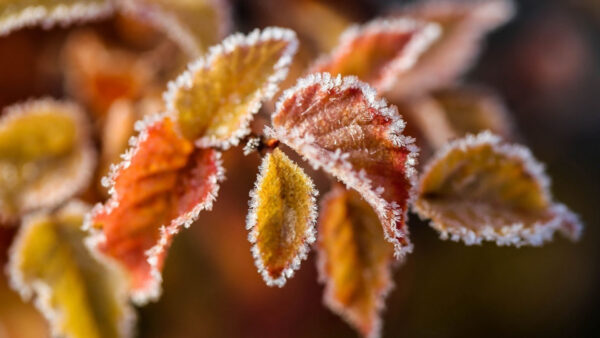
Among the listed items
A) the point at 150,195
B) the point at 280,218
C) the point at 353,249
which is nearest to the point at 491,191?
the point at 353,249

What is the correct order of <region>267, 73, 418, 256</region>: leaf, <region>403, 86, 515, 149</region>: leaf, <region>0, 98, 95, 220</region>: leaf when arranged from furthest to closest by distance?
1. <region>403, 86, 515, 149</region>: leaf
2. <region>0, 98, 95, 220</region>: leaf
3. <region>267, 73, 418, 256</region>: leaf

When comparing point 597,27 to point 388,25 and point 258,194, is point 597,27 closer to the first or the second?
point 388,25

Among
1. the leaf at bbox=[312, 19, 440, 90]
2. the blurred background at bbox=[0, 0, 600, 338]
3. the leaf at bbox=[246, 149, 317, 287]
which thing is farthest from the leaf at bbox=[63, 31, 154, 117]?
the leaf at bbox=[246, 149, 317, 287]

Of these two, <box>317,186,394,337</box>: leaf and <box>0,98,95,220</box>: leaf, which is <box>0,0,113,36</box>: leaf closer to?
<box>0,98,95,220</box>: leaf

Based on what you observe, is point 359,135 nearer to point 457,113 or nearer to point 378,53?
point 378,53

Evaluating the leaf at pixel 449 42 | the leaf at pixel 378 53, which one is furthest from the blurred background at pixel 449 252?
the leaf at pixel 378 53

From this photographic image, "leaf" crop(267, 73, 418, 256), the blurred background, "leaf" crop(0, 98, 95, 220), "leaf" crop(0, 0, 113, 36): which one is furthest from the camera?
the blurred background
